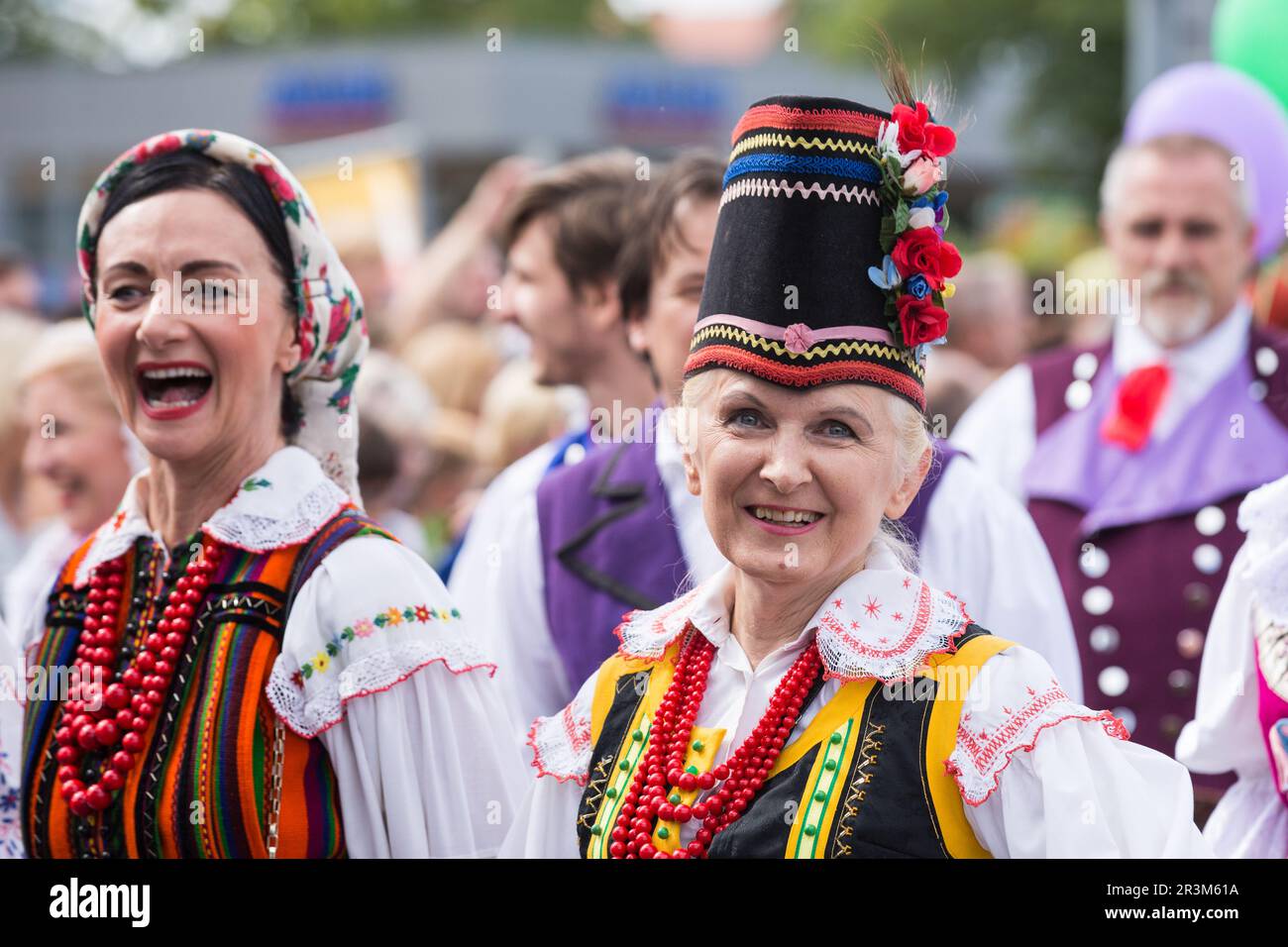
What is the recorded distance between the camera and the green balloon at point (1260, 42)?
16.1ft

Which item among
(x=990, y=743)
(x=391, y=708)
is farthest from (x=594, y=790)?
(x=990, y=743)

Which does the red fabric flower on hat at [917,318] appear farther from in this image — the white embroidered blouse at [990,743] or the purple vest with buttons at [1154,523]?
the purple vest with buttons at [1154,523]

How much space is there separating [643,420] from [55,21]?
1618 inches

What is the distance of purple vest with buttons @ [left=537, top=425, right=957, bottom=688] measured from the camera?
3334 millimetres

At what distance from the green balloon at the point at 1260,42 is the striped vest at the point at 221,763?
11.6 feet

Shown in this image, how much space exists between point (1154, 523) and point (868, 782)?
A: 2.08 metres

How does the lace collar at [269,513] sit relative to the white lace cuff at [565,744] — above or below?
above

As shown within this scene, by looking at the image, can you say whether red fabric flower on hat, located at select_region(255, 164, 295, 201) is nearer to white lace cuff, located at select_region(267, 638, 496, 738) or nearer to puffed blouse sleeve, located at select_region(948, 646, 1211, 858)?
white lace cuff, located at select_region(267, 638, 496, 738)

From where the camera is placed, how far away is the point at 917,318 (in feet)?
7.42

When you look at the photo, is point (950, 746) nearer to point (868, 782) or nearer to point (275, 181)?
point (868, 782)

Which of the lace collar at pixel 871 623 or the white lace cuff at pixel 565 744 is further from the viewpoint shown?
the white lace cuff at pixel 565 744

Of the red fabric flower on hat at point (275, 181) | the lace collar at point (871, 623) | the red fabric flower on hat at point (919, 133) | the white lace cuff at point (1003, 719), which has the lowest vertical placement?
the white lace cuff at point (1003, 719)

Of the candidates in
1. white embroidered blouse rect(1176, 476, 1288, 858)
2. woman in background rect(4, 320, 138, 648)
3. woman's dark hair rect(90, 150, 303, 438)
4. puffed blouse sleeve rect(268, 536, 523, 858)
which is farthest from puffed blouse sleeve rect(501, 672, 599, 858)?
woman in background rect(4, 320, 138, 648)

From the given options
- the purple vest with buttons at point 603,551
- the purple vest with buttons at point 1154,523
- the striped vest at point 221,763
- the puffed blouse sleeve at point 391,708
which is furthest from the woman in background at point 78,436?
the purple vest with buttons at point 1154,523
